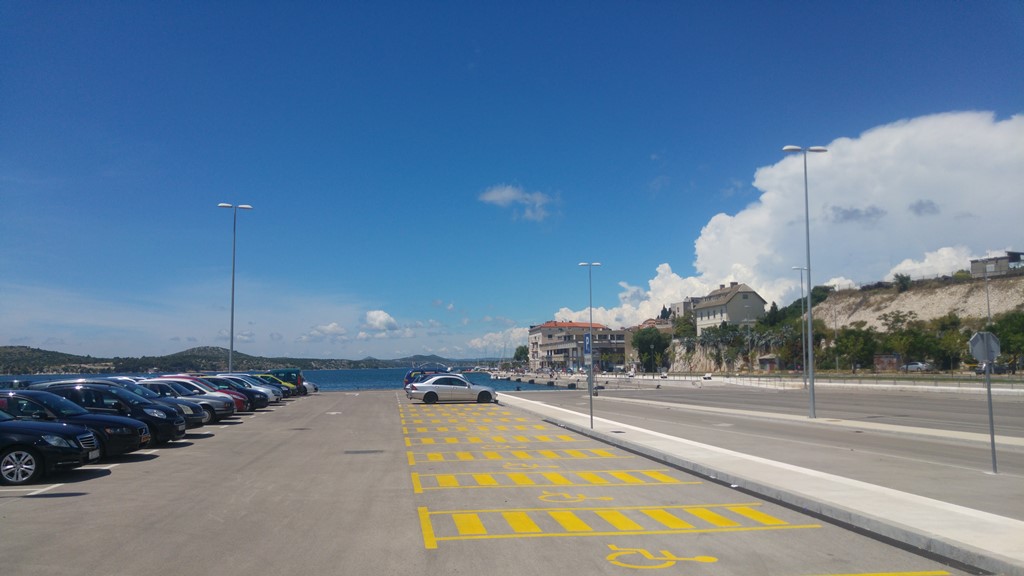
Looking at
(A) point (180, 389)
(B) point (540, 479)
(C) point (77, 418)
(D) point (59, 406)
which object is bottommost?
(B) point (540, 479)

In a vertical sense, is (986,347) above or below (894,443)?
above

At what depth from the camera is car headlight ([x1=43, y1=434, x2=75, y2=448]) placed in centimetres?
1243

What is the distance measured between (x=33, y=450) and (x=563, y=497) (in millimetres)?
9127

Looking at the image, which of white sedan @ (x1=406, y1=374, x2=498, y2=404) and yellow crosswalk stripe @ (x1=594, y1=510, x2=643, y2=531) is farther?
white sedan @ (x1=406, y1=374, x2=498, y2=404)

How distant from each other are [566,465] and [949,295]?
118 m

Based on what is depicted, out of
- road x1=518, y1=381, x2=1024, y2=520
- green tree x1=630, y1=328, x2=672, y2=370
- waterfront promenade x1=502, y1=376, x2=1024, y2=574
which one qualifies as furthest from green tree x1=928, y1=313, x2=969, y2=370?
green tree x1=630, y1=328, x2=672, y2=370

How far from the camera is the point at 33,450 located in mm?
12266

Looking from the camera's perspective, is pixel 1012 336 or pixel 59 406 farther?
pixel 1012 336

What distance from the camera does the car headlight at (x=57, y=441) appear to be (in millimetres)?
12430

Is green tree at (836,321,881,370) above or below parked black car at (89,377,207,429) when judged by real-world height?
above

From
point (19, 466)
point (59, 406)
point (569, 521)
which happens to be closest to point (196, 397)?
point (59, 406)

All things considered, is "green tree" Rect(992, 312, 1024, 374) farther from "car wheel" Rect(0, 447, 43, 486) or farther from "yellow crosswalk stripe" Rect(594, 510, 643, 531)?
"car wheel" Rect(0, 447, 43, 486)

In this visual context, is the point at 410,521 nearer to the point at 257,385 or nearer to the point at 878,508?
the point at 878,508

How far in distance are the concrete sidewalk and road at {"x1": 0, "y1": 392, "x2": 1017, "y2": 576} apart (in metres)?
0.33
